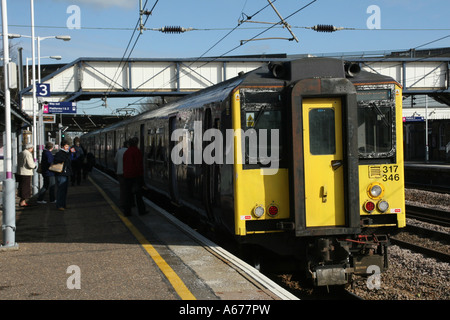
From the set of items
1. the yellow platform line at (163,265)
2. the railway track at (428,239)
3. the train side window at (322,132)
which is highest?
the train side window at (322,132)

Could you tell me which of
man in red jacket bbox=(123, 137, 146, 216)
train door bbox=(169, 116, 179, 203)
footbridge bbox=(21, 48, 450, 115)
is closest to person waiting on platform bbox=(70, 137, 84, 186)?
footbridge bbox=(21, 48, 450, 115)

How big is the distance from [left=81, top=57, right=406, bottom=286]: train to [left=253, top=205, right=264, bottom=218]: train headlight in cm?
1

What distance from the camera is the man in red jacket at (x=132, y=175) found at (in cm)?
1295

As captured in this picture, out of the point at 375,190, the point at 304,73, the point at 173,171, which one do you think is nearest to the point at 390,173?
the point at 375,190

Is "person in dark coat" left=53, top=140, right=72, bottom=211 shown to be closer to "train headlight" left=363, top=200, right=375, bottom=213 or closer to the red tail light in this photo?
the red tail light

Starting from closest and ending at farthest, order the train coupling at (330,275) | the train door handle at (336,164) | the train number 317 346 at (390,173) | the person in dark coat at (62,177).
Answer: the train coupling at (330,275), the train door handle at (336,164), the train number 317 346 at (390,173), the person in dark coat at (62,177)

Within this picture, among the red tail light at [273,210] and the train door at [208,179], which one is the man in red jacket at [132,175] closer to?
the train door at [208,179]

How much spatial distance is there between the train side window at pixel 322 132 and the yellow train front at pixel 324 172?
0.01m

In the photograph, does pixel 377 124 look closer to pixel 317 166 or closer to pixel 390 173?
pixel 390 173

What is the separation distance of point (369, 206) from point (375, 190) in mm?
231

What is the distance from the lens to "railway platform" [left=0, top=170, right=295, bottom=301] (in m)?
6.43

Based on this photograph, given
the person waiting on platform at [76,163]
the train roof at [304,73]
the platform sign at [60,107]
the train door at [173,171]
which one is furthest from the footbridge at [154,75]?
the train roof at [304,73]

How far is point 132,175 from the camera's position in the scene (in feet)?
42.7
